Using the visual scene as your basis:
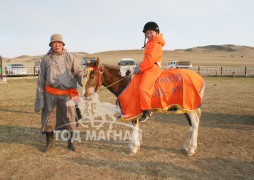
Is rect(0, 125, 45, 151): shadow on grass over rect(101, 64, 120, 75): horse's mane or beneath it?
beneath

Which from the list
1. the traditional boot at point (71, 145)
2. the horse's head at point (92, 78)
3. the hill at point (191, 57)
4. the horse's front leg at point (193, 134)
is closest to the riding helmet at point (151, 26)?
the horse's head at point (92, 78)

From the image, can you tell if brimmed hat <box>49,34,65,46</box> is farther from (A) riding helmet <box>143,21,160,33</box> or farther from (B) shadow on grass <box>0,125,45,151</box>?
(B) shadow on grass <box>0,125,45,151</box>

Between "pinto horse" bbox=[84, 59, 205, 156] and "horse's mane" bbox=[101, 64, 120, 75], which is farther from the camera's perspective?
"horse's mane" bbox=[101, 64, 120, 75]

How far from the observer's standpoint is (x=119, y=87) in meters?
5.85

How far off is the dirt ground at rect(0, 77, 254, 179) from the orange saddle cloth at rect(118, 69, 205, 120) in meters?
1.06

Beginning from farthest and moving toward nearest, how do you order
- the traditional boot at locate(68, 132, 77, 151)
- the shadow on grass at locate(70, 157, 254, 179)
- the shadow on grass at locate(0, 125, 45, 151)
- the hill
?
1. the hill
2. the shadow on grass at locate(0, 125, 45, 151)
3. the traditional boot at locate(68, 132, 77, 151)
4. the shadow on grass at locate(70, 157, 254, 179)

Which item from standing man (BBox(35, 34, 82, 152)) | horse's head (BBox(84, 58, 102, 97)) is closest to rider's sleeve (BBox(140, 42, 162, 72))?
horse's head (BBox(84, 58, 102, 97))

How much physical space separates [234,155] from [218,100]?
7.54 meters

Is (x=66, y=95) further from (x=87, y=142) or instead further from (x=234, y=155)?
(x=234, y=155)

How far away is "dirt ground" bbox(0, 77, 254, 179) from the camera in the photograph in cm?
474

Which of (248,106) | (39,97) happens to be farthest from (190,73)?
(248,106)

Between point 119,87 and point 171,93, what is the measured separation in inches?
48.2

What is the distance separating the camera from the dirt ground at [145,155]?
4.74 m

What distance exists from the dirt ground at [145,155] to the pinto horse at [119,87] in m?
0.22
